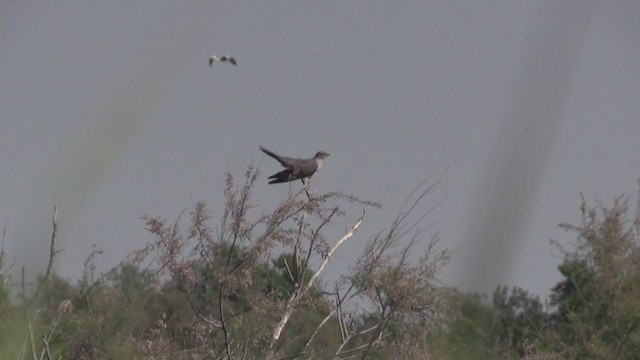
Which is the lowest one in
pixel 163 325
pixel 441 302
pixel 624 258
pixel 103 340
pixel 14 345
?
pixel 14 345

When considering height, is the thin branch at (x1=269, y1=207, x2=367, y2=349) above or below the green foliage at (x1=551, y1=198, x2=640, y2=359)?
below

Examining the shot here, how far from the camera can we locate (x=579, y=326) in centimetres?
1555

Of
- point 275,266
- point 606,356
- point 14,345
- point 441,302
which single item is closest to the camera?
point 14,345

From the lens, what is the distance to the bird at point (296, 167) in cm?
1068

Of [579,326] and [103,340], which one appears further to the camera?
[579,326]

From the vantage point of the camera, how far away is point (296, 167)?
428 inches

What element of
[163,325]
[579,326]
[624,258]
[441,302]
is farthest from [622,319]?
[163,325]

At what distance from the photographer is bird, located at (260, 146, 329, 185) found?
35.0ft

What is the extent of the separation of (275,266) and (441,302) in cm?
148

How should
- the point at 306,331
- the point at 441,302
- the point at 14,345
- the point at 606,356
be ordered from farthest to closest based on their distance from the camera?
the point at 606,356 → the point at 306,331 → the point at 441,302 → the point at 14,345

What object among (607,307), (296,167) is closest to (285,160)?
(296,167)

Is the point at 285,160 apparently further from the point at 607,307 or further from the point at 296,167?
the point at 607,307

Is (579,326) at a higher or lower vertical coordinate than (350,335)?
higher

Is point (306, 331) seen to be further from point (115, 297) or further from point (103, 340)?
point (103, 340)
